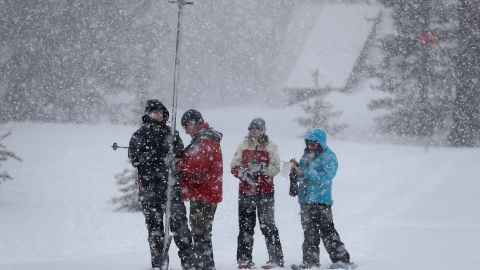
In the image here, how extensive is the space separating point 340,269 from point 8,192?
12.3 metres

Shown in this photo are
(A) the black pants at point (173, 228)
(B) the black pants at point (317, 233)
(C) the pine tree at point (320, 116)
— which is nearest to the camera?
(A) the black pants at point (173, 228)

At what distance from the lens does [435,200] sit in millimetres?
15484

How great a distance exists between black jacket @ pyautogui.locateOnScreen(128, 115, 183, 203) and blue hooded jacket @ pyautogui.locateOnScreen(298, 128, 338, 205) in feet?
5.12

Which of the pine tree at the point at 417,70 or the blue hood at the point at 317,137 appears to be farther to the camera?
the pine tree at the point at 417,70

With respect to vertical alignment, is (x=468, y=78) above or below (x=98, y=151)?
above

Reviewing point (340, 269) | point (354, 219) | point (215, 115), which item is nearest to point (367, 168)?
point (354, 219)

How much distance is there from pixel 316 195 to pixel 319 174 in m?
0.24

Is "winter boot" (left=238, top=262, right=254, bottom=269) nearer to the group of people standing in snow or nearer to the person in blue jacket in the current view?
the group of people standing in snow

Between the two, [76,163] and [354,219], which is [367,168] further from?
[76,163]

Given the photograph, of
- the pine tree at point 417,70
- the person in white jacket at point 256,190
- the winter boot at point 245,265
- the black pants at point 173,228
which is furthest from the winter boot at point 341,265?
the pine tree at point 417,70

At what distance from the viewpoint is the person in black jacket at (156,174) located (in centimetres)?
730

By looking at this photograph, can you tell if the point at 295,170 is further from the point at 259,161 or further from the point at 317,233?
the point at 317,233

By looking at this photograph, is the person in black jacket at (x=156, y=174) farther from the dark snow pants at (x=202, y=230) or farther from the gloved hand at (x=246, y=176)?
the gloved hand at (x=246, y=176)

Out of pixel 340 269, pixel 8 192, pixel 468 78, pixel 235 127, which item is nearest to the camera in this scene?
pixel 340 269
